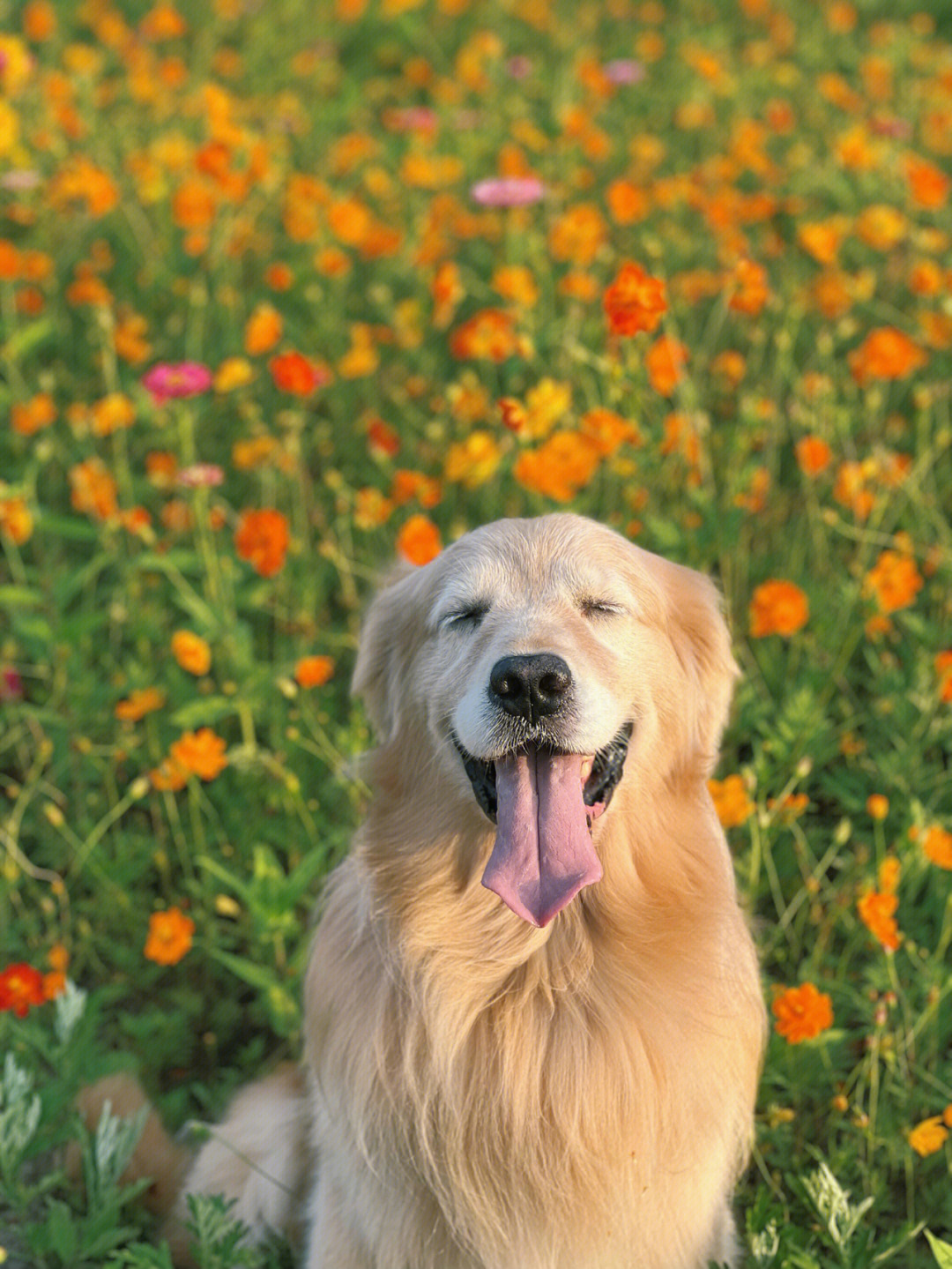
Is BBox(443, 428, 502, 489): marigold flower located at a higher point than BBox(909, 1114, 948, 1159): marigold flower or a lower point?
higher

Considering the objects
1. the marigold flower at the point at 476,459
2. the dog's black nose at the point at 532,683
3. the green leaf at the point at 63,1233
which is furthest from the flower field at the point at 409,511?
the dog's black nose at the point at 532,683

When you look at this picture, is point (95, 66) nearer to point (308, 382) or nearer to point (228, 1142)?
point (308, 382)

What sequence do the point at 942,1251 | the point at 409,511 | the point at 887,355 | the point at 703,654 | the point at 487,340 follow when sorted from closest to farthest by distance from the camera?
the point at 942,1251
the point at 703,654
the point at 887,355
the point at 487,340
the point at 409,511

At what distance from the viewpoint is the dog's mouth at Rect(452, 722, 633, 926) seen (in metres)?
2.10

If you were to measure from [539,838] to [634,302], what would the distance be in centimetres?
115

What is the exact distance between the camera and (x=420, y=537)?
109 inches

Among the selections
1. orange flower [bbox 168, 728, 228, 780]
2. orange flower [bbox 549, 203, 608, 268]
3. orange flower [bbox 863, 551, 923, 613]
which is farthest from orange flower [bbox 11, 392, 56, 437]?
orange flower [bbox 863, 551, 923, 613]

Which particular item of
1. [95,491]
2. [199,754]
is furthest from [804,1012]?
[95,491]

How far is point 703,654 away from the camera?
8.27 feet

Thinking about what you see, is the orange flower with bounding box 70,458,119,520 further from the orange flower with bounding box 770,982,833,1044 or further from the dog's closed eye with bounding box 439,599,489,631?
the orange flower with bounding box 770,982,833,1044

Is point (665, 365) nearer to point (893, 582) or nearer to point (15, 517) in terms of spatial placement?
point (893, 582)

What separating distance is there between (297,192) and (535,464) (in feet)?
6.48

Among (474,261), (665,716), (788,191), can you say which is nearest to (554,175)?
(474,261)

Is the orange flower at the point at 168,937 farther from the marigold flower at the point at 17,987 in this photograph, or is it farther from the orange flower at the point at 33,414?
the orange flower at the point at 33,414
